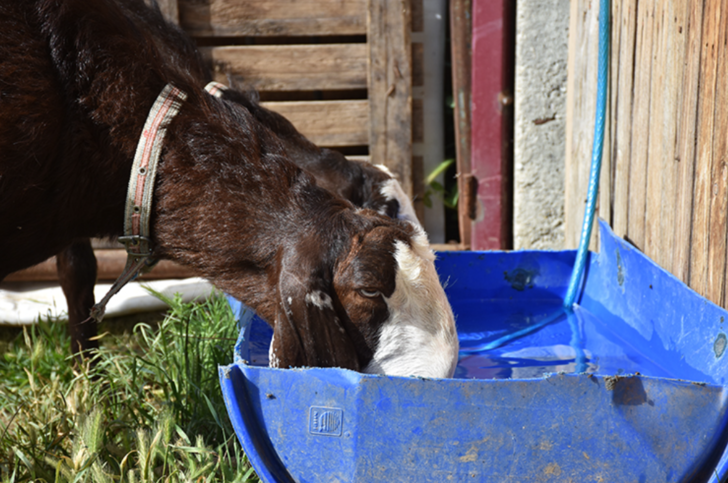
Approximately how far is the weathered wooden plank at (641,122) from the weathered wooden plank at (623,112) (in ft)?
0.17

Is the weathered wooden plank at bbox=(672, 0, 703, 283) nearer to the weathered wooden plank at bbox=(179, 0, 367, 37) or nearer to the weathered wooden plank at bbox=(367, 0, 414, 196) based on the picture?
the weathered wooden plank at bbox=(367, 0, 414, 196)

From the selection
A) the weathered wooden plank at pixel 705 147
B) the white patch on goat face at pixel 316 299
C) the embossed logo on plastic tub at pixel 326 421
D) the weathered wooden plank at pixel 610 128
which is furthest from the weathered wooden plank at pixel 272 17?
the embossed logo on plastic tub at pixel 326 421

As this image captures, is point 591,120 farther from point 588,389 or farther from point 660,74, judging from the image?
point 588,389

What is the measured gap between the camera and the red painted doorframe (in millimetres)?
4098

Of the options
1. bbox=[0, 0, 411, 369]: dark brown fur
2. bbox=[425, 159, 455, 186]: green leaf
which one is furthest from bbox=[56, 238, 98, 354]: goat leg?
bbox=[425, 159, 455, 186]: green leaf

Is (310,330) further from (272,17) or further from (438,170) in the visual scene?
(272,17)

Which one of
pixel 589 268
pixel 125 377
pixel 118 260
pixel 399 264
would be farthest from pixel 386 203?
pixel 118 260

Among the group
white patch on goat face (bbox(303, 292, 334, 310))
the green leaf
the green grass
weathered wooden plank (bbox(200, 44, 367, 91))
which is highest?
weathered wooden plank (bbox(200, 44, 367, 91))

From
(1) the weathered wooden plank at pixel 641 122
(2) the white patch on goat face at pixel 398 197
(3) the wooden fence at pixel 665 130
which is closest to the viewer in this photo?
(3) the wooden fence at pixel 665 130

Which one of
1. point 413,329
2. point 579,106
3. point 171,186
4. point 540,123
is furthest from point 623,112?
point 171,186

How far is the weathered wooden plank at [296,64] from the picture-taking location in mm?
4395

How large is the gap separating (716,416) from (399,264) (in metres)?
0.98

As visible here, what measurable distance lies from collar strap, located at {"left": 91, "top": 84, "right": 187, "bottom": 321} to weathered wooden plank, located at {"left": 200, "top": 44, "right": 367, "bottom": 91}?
2149 millimetres

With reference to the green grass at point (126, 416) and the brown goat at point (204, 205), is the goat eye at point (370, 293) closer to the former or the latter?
the brown goat at point (204, 205)
